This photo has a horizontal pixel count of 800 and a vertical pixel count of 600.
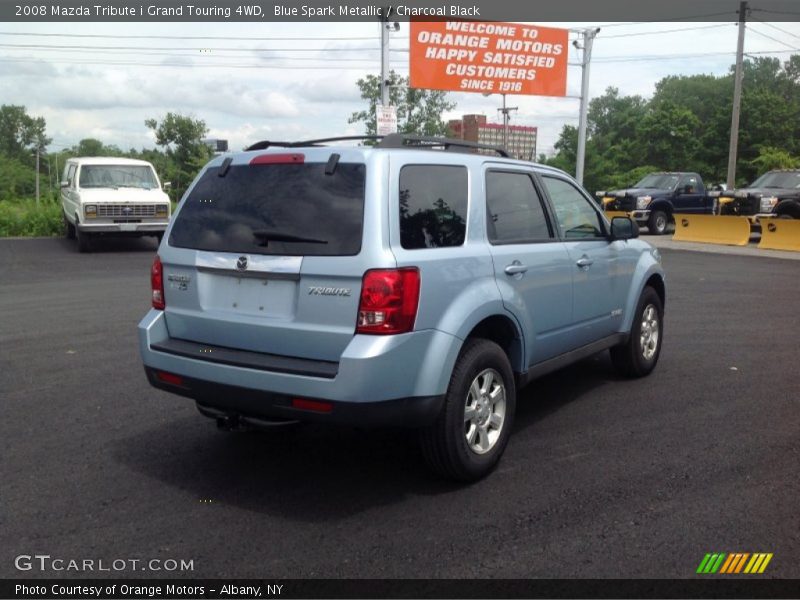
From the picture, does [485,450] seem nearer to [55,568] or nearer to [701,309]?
[55,568]

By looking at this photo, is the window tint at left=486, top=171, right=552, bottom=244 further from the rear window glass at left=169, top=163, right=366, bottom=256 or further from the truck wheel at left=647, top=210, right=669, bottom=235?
the truck wheel at left=647, top=210, right=669, bottom=235

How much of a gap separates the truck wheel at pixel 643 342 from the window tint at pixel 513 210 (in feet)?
5.53

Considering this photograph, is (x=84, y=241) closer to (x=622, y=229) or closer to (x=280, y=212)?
(x=622, y=229)

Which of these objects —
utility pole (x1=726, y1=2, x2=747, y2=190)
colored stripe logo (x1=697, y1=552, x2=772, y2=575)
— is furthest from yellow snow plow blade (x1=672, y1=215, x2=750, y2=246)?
colored stripe logo (x1=697, y1=552, x2=772, y2=575)

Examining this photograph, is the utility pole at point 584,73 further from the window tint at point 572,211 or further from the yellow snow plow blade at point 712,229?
the window tint at point 572,211

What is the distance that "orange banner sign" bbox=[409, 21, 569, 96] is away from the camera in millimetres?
26719

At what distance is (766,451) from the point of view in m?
4.95

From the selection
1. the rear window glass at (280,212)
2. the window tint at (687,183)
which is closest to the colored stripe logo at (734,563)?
the rear window glass at (280,212)

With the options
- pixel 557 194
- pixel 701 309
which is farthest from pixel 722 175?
pixel 557 194

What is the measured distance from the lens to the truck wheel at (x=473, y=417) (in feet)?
13.8

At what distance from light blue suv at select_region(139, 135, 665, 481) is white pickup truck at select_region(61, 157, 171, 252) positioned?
14227 millimetres

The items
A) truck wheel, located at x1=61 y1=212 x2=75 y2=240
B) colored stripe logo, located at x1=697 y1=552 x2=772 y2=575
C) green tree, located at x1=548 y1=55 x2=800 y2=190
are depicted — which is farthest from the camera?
green tree, located at x1=548 y1=55 x2=800 y2=190

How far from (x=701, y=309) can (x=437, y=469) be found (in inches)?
296

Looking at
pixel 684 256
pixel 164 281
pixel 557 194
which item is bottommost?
pixel 684 256
